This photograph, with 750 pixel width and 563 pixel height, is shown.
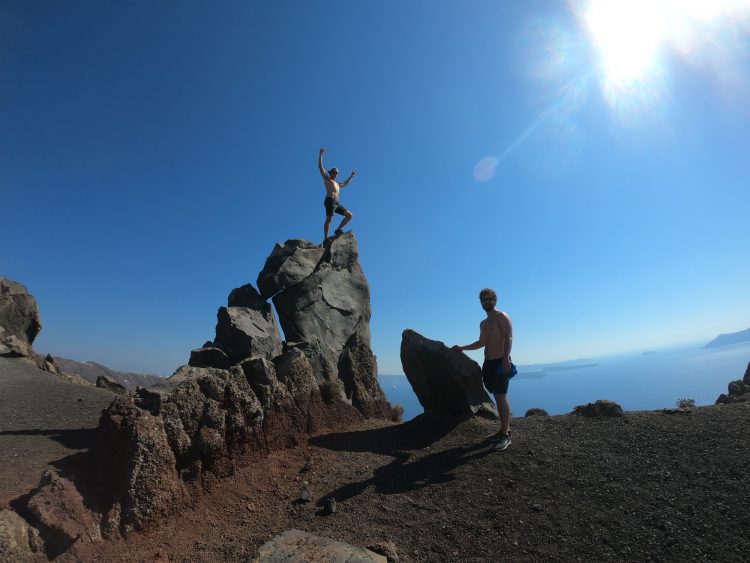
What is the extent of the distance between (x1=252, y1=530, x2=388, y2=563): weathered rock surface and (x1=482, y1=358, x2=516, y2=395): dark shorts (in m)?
5.40

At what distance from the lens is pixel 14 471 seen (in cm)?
939

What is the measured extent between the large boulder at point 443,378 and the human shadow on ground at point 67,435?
10503 mm

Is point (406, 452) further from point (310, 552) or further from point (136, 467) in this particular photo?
point (136, 467)

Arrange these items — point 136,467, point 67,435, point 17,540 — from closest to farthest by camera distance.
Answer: point 17,540 < point 136,467 < point 67,435

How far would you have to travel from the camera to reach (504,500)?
24.9ft

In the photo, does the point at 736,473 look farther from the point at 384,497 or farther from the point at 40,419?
the point at 40,419

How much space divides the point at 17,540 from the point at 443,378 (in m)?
10.3

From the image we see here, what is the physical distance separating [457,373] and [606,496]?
17.7ft

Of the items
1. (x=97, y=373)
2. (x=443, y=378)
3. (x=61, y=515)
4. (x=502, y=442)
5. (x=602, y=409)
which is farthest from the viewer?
(x=97, y=373)

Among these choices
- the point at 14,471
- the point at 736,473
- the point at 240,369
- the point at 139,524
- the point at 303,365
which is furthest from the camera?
the point at 303,365

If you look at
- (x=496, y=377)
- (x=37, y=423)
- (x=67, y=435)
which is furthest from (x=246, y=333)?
(x=496, y=377)

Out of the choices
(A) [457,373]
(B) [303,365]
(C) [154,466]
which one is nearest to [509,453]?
(A) [457,373]

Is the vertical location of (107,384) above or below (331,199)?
below

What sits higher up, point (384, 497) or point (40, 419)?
point (40, 419)
